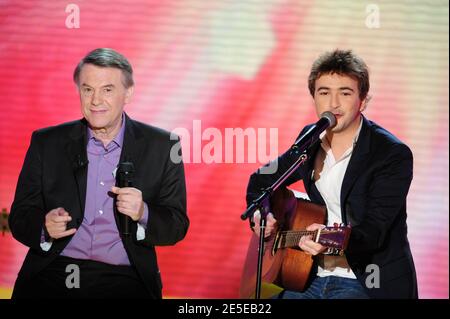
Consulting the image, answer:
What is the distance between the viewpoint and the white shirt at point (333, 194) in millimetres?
3742

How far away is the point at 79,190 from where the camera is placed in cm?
379

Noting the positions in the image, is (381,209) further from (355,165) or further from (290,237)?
(290,237)

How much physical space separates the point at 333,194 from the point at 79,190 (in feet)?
4.04

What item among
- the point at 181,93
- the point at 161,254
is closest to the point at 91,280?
the point at 161,254

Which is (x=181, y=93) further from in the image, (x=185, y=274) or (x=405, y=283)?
(x=405, y=283)

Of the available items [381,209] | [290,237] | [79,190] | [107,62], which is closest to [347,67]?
[381,209]

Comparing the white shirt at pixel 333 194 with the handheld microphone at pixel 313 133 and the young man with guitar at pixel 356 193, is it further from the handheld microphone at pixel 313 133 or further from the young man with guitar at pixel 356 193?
the handheld microphone at pixel 313 133

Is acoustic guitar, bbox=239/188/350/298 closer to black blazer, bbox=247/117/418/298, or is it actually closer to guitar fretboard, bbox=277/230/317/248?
guitar fretboard, bbox=277/230/317/248

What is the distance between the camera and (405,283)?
3631 millimetres

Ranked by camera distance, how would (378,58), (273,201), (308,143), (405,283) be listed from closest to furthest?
(308,143) → (405,283) → (273,201) → (378,58)

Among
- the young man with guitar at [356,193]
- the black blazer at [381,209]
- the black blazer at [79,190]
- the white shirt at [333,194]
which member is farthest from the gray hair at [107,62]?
the black blazer at [381,209]

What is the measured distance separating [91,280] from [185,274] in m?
0.81

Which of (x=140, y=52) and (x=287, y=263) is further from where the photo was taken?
(x=140, y=52)

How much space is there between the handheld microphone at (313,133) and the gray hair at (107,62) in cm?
101
